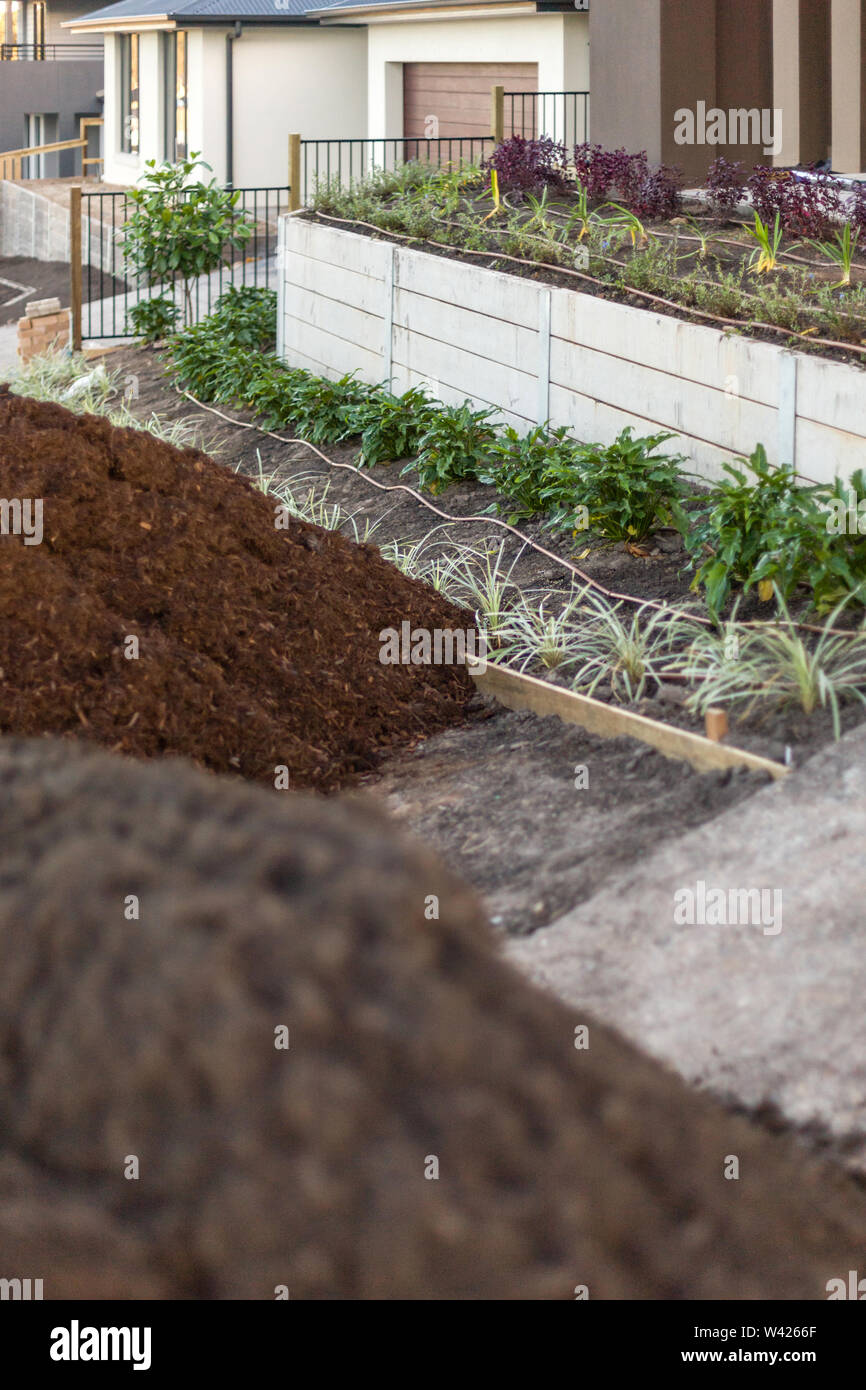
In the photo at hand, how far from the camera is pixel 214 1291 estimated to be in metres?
1.61

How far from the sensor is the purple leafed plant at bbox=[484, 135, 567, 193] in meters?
10.7

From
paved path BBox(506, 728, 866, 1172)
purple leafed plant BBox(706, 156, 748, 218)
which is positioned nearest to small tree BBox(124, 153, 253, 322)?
purple leafed plant BBox(706, 156, 748, 218)

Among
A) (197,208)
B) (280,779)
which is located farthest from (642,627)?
(197,208)

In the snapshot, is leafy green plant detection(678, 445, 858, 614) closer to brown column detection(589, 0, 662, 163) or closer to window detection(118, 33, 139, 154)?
brown column detection(589, 0, 662, 163)

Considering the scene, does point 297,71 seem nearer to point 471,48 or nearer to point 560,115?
point 471,48

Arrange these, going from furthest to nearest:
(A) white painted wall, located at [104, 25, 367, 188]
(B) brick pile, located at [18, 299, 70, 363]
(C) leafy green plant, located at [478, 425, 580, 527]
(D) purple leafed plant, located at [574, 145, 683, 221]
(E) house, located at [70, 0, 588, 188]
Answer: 1. (A) white painted wall, located at [104, 25, 367, 188]
2. (E) house, located at [70, 0, 588, 188]
3. (B) brick pile, located at [18, 299, 70, 363]
4. (D) purple leafed plant, located at [574, 145, 683, 221]
5. (C) leafy green plant, located at [478, 425, 580, 527]

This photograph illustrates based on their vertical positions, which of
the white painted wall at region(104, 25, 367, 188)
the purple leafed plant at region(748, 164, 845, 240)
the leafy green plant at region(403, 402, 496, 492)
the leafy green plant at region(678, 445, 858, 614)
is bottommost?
the leafy green plant at region(678, 445, 858, 614)

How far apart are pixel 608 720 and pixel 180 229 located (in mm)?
10242

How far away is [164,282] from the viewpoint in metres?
13.7

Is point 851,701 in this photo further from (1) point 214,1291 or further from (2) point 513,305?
(2) point 513,305

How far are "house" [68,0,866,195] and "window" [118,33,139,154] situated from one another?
3 centimetres

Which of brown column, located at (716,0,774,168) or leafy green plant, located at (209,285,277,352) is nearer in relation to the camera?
brown column, located at (716,0,774,168)

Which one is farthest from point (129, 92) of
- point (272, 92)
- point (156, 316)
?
point (156, 316)

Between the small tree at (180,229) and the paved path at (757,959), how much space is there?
36.1ft
